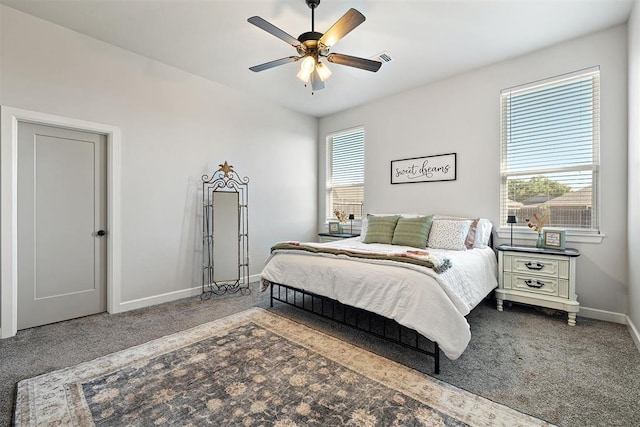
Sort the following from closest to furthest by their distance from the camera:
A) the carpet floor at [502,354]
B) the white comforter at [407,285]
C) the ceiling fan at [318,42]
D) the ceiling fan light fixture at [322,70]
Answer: the carpet floor at [502,354] → the white comforter at [407,285] → the ceiling fan at [318,42] → the ceiling fan light fixture at [322,70]

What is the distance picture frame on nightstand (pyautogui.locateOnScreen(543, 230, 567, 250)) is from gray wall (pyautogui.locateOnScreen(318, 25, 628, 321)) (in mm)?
252

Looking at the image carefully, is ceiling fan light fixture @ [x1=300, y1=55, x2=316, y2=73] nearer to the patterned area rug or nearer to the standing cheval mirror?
the standing cheval mirror

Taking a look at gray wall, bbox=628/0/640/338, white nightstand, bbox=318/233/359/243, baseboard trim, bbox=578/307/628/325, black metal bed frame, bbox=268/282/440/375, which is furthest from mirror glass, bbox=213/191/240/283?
gray wall, bbox=628/0/640/338

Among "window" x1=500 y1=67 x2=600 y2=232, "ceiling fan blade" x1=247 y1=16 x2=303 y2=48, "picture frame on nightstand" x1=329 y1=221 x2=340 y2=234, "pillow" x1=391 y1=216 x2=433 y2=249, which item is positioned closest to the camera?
"ceiling fan blade" x1=247 y1=16 x2=303 y2=48

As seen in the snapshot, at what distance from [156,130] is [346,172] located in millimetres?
3056

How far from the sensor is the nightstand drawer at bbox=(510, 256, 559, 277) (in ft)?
9.59

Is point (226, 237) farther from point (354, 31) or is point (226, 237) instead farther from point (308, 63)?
point (354, 31)

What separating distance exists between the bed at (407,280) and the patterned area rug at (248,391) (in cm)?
35

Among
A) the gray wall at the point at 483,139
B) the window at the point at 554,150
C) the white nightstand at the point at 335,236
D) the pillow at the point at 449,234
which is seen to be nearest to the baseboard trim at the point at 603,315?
the gray wall at the point at 483,139

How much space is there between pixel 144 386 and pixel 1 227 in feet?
6.88

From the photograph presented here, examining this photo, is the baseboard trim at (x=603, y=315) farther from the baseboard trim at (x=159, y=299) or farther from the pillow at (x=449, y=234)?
the baseboard trim at (x=159, y=299)

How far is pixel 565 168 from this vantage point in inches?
125

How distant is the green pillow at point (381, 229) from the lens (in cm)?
379

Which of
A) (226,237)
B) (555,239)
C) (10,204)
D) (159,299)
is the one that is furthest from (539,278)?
(10,204)
